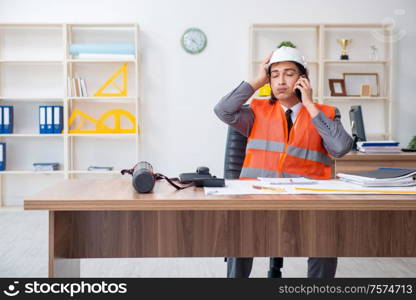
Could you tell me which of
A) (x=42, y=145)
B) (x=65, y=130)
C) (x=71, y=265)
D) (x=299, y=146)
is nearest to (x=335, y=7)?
(x=65, y=130)

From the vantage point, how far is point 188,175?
1894mm

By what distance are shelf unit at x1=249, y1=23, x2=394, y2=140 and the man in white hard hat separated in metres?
3.18

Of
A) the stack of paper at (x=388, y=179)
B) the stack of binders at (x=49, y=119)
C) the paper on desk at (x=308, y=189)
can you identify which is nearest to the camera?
the paper on desk at (x=308, y=189)

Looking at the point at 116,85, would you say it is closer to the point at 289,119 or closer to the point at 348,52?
the point at 348,52

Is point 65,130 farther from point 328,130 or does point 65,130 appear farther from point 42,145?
point 328,130

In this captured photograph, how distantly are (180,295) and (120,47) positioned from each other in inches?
163

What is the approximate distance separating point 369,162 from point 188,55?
2.59 m

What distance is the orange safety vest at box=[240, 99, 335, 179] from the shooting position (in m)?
2.28

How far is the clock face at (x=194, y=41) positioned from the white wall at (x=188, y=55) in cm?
6

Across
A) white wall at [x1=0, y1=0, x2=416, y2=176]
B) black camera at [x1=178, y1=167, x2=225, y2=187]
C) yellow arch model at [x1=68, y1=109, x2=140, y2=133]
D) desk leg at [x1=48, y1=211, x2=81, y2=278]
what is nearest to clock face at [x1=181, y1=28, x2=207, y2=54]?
white wall at [x1=0, y1=0, x2=416, y2=176]

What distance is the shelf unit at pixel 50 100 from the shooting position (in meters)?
5.54

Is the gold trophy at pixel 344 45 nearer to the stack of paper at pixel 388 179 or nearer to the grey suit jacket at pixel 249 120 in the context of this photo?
the grey suit jacket at pixel 249 120

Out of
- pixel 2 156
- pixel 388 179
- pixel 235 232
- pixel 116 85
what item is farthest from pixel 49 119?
pixel 388 179

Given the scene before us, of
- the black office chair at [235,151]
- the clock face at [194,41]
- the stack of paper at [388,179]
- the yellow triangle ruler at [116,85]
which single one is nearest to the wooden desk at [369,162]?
the black office chair at [235,151]
